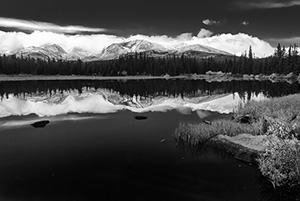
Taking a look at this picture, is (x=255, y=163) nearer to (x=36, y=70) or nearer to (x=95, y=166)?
(x=95, y=166)

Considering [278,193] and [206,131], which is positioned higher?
[206,131]

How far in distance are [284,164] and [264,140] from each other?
536 cm

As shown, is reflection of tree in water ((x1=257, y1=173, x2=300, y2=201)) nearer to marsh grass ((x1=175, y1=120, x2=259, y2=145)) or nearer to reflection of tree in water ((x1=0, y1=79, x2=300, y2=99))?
marsh grass ((x1=175, y1=120, x2=259, y2=145))

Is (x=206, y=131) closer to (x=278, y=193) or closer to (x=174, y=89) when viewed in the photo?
(x=278, y=193)

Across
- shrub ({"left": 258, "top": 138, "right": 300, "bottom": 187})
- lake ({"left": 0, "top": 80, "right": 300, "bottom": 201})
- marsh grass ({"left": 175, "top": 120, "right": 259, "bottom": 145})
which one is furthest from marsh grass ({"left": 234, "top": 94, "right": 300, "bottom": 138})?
lake ({"left": 0, "top": 80, "right": 300, "bottom": 201})

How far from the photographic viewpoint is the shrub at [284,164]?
14.3m

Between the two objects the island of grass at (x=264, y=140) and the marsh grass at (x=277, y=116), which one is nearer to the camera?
the island of grass at (x=264, y=140)

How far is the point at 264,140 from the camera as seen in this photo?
1994cm

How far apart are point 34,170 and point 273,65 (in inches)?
7063

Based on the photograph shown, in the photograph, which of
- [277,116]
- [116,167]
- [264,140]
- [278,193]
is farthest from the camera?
[277,116]

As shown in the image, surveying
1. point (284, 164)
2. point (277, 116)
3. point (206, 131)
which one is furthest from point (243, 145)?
point (277, 116)

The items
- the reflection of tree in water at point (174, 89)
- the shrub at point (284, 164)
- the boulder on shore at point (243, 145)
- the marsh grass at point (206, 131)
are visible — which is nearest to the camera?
the shrub at point (284, 164)

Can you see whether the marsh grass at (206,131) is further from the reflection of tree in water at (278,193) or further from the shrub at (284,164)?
the reflection of tree in water at (278,193)

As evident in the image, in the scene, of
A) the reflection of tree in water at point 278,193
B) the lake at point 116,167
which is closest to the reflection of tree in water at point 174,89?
the lake at point 116,167
